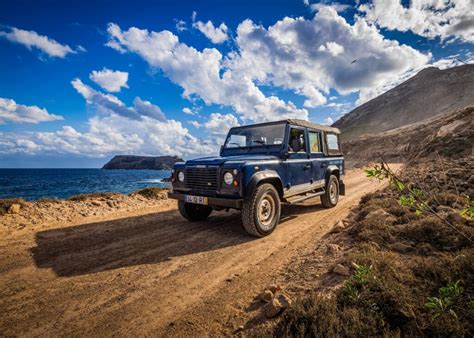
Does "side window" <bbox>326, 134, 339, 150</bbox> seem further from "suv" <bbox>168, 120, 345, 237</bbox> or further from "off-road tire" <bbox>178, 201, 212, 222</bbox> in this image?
"off-road tire" <bbox>178, 201, 212, 222</bbox>

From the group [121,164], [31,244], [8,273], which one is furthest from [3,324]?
[121,164]

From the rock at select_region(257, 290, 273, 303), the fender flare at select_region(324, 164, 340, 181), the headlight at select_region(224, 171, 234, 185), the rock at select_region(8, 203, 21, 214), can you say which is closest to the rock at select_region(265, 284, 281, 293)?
the rock at select_region(257, 290, 273, 303)

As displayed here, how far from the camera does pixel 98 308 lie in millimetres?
2539

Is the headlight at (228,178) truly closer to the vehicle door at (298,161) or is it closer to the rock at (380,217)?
the vehicle door at (298,161)

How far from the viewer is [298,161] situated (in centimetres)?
583

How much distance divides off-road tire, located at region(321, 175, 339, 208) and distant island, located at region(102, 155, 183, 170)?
129m

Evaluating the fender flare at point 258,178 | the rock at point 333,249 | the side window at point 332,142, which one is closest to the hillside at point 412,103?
the side window at point 332,142

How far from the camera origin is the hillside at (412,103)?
222 ft

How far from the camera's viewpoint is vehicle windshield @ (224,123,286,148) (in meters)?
5.79

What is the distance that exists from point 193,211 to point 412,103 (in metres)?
94.5

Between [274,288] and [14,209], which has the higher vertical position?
[14,209]

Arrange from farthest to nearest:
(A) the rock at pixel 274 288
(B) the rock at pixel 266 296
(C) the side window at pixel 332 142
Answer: (C) the side window at pixel 332 142 → (A) the rock at pixel 274 288 → (B) the rock at pixel 266 296

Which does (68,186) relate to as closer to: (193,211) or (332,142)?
(193,211)

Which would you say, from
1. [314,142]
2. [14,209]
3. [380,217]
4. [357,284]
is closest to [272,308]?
[357,284]
